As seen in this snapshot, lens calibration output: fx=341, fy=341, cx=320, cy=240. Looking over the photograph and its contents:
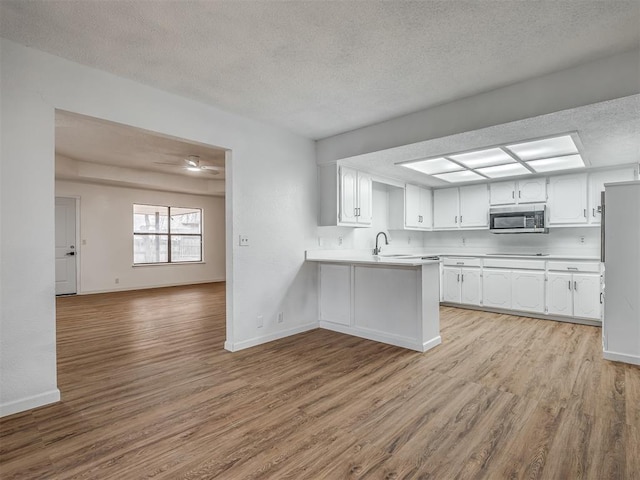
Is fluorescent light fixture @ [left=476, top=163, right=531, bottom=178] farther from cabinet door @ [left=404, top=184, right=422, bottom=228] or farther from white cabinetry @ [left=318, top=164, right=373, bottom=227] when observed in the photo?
white cabinetry @ [left=318, top=164, right=373, bottom=227]

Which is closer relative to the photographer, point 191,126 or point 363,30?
point 363,30

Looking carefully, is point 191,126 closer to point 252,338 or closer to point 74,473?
point 252,338

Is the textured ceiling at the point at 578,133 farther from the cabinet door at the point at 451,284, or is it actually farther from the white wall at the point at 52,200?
the cabinet door at the point at 451,284

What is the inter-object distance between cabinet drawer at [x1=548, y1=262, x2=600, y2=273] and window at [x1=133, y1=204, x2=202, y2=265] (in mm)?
8183

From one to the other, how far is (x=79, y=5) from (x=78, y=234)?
672 cm

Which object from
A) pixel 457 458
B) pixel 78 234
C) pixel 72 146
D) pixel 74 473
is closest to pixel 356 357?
pixel 457 458

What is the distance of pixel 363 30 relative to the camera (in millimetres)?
2266

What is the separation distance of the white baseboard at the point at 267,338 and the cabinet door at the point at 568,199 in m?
4.07

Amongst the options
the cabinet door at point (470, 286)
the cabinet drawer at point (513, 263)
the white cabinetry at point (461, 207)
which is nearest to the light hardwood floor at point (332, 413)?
the cabinet drawer at point (513, 263)

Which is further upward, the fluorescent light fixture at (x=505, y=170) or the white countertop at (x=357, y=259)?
the fluorescent light fixture at (x=505, y=170)

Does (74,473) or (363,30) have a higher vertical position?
(363,30)

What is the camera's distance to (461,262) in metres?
5.82

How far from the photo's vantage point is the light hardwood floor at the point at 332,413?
1827 millimetres

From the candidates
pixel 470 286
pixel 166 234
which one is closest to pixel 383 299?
pixel 470 286
